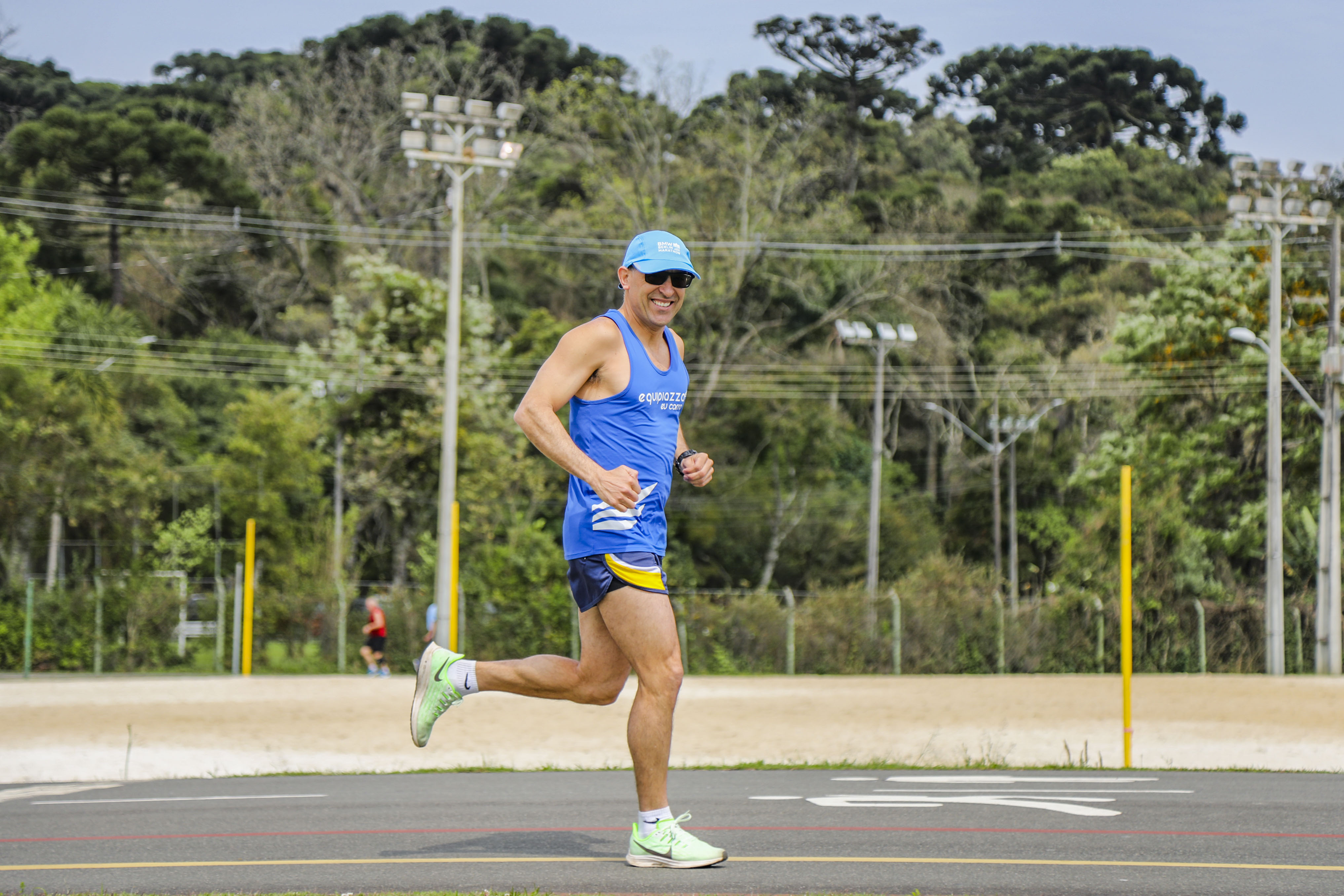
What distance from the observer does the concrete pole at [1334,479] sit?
3134cm

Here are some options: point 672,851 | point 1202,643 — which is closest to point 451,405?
point 1202,643

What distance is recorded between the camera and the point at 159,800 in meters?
8.52

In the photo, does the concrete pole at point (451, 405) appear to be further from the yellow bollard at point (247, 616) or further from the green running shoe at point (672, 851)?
the green running shoe at point (672, 851)

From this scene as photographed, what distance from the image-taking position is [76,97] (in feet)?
230

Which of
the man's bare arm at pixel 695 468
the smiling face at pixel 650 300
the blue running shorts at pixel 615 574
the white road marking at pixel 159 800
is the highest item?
the smiling face at pixel 650 300

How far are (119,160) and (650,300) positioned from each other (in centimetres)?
5275

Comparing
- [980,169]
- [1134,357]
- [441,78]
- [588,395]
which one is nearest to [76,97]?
[441,78]

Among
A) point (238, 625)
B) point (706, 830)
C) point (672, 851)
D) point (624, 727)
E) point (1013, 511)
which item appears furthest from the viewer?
point (1013, 511)

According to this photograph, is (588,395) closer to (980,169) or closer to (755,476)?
(755,476)

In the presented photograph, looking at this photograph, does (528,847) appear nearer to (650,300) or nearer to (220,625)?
(650,300)

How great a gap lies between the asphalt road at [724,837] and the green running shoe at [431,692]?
50 cm

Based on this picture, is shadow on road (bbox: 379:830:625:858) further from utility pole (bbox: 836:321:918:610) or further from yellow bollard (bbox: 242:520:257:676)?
utility pole (bbox: 836:321:918:610)

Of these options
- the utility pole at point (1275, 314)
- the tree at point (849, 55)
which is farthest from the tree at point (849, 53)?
the utility pole at point (1275, 314)

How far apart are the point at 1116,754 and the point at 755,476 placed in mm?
41861
